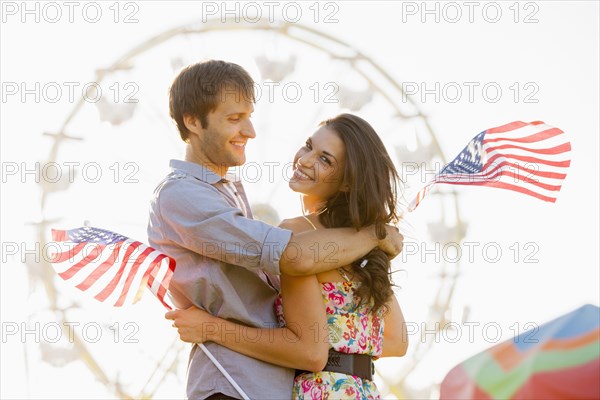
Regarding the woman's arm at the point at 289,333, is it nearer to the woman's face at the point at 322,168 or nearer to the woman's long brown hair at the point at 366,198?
the woman's long brown hair at the point at 366,198

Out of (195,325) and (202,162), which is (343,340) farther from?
(202,162)

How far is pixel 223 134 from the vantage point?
19.4 ft

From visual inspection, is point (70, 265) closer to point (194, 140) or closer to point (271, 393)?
point (194, 140)

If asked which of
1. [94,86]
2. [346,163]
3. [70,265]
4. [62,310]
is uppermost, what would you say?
[94,86]

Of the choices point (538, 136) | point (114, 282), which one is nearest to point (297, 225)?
point (114, 282)

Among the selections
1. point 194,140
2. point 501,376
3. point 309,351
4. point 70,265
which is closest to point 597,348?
point 501,376

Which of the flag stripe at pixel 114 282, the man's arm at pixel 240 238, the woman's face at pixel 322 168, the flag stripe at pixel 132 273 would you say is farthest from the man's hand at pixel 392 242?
the flag stripe at pixel 114 282

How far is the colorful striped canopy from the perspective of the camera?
4.89 meters

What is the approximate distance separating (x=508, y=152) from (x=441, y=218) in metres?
5.76

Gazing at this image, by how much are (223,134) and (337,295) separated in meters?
0.88

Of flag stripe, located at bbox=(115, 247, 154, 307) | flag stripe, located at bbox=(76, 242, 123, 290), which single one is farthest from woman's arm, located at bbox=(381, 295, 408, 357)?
flag stripe, located at bbox=(76, 242, 123, 290)

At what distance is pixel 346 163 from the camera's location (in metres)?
5.90

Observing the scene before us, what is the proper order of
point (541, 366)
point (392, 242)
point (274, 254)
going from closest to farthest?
point (541, 366) < point (274, 254) < point (392, 242)

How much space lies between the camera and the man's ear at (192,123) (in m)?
5.93
